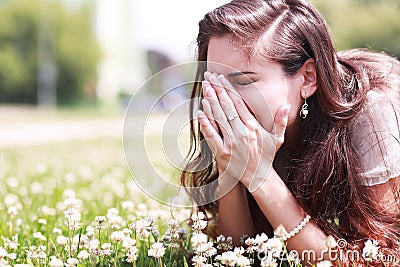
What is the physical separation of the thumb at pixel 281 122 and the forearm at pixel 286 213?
126mm

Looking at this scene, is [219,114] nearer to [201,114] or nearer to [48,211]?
[201,114]

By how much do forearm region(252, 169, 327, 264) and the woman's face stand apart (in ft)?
0.76

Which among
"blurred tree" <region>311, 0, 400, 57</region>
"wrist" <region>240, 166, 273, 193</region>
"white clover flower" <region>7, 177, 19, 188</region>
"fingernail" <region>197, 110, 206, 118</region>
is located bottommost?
"white clover flower" <region>7, 177, 19, 188</region>

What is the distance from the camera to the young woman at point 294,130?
255 centimetres

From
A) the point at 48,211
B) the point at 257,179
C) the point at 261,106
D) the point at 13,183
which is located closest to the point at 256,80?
the point at 261,106

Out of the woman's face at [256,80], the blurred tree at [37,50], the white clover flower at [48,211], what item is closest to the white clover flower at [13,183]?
the white clover flower at [48,211]

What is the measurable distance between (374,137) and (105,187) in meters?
2.67

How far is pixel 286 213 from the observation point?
2.56m

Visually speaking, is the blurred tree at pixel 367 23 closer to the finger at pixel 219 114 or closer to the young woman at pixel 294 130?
the young woman at pixel 294 130

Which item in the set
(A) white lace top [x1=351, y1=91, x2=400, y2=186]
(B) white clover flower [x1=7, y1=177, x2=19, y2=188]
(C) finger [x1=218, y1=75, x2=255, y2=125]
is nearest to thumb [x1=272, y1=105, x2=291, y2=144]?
(C) finger [x1=218, y1=75, x2=255, y2=125]

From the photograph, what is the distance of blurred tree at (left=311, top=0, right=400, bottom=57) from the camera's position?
38.6 metres

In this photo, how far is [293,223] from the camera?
8.42ft

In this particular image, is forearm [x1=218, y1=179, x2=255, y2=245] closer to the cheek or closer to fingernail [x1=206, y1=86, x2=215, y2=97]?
the cheek

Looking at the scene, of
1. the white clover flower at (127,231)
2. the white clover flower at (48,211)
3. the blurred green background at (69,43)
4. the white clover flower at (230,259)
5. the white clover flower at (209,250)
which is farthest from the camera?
the blurred green background at (69,43)
